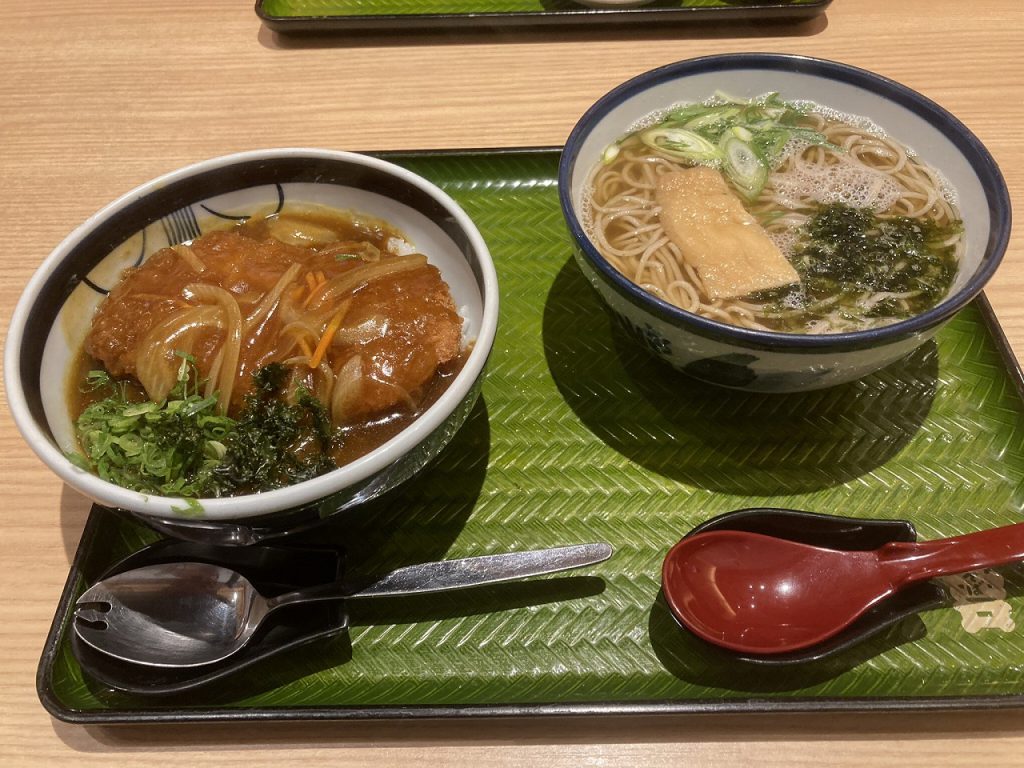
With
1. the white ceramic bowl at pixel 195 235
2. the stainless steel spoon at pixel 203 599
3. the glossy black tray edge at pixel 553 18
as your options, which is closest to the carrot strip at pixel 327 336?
the white ceramic bowl at pixel 195 235

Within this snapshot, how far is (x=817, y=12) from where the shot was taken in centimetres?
255

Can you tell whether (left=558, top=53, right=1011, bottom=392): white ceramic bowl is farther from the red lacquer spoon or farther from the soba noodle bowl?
the red lacquer spoon

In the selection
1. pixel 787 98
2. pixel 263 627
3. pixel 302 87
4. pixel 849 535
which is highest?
pixel 787 98

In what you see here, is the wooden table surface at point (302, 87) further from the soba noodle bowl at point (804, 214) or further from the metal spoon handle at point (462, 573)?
the metal spoon handle at point (462, 573)

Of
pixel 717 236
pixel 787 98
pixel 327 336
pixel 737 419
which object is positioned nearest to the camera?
pixel 327 336

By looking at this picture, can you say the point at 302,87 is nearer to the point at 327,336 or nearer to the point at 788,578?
the point at 327,336

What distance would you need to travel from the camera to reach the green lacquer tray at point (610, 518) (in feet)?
3.92

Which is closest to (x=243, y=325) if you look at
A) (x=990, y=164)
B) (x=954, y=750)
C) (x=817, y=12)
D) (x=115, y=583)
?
(x=115, y=583)

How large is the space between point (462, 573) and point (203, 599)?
478mm

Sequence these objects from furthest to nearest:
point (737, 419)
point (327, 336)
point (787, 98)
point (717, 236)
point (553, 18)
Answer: point (553, 18)
point (787, 98)
point (717, 236)
point (737, 419)
point (327, 336)

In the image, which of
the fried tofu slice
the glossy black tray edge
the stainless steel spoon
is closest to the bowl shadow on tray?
the fried tofu slice

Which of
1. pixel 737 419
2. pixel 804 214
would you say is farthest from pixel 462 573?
pixel 804 214

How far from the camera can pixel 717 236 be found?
5.51 ft

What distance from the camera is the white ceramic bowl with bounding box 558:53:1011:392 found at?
1.26m
